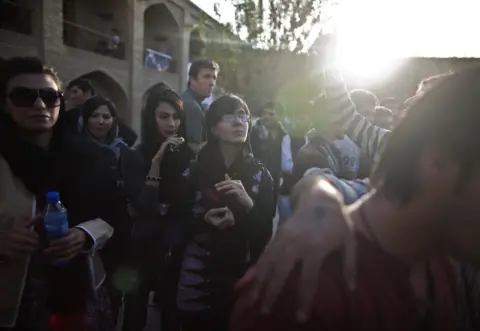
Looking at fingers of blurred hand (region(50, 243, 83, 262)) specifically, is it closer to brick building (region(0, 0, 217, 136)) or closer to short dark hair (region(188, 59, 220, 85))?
short dark hair (region(188, 59, 220, 85))

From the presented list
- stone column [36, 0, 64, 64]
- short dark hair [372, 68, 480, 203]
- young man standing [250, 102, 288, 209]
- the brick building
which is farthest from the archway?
short dark hair [372, 68, 480, 203]

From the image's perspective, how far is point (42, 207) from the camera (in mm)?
1873

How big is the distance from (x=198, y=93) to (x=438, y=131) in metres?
3.47

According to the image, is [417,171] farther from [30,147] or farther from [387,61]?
[387,61]

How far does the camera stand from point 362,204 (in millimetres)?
1039

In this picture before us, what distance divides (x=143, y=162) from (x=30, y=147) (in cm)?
124

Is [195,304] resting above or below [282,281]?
below

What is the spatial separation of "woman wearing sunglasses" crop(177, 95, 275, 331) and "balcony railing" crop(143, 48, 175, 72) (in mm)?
16603

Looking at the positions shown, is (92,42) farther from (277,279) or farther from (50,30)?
(277,279)

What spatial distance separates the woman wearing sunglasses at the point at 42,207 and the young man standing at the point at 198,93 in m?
1.87

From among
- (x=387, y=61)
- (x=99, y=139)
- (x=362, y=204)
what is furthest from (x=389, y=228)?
(x=387, y=61)

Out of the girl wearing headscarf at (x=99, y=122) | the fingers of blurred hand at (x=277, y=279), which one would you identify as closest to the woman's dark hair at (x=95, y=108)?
the girl wearing headscarf at (x=99, y=122)

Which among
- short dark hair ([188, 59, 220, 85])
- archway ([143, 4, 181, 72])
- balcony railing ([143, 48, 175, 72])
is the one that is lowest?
short dark hair ([188, 59, 220, 85])

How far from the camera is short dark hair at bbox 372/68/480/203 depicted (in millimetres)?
885
